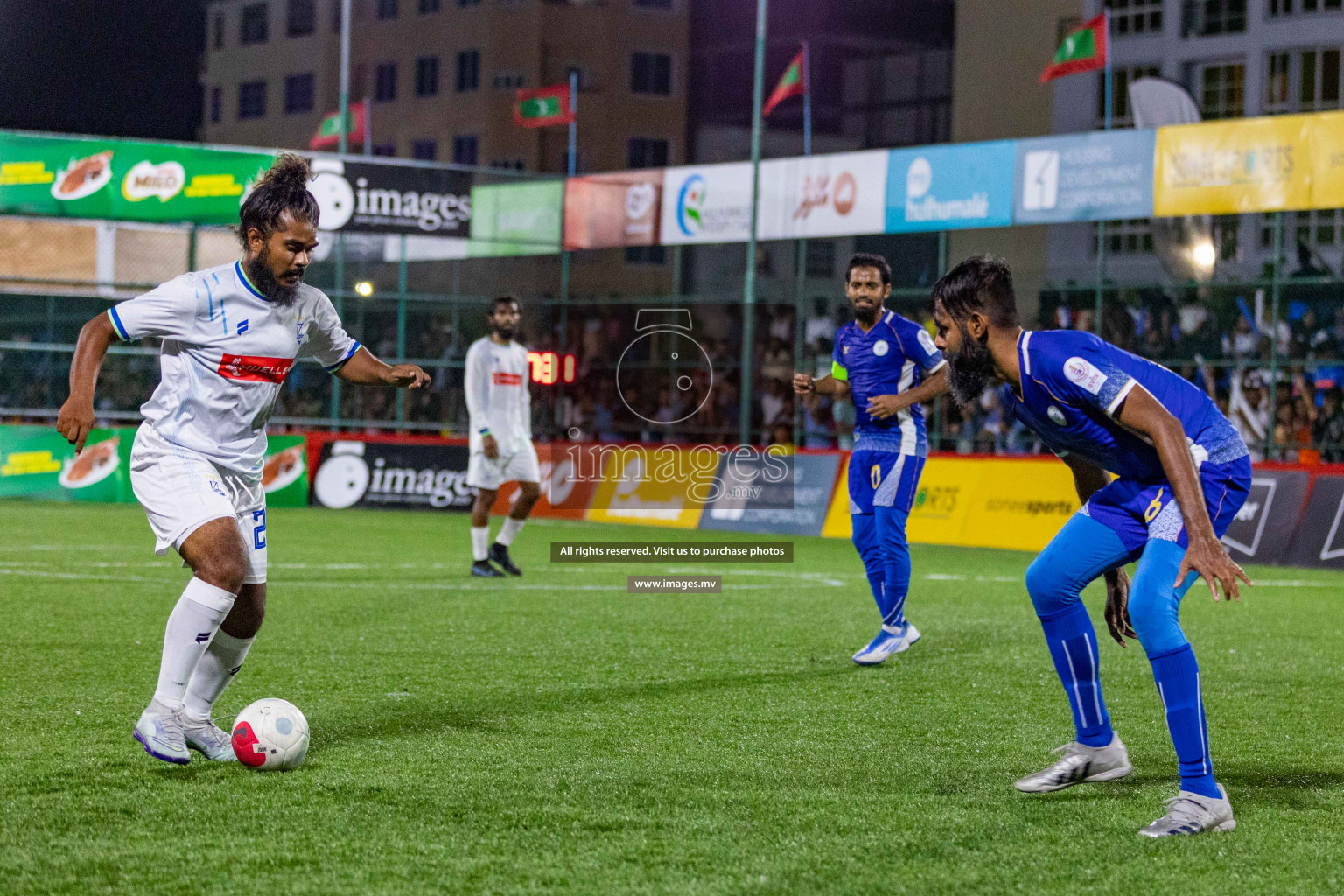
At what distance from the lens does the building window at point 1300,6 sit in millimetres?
41375

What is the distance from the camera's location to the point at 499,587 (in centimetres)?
1211

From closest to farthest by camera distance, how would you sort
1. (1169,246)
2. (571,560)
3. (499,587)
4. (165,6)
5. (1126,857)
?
(1126,857) < (499,587) < (571,560) < (1169,246) < (165,6)

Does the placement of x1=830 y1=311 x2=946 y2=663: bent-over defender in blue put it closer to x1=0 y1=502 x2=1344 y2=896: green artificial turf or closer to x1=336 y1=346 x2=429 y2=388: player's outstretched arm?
x1=0 y1=502 x2=1344 y2=896: green artificial turf

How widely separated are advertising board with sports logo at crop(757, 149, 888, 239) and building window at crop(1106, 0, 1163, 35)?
23.4 m

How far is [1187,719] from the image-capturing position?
4707 mm

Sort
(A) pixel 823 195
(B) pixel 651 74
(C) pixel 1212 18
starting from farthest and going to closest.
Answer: (B) pixel 651 74, (C) pixel 1212 18, (A) pixel 823 195

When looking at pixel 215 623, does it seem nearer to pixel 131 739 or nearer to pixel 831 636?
pixel 131 739

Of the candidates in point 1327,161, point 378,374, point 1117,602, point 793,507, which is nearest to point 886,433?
point 1117,602

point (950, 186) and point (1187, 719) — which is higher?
point (950, 186)

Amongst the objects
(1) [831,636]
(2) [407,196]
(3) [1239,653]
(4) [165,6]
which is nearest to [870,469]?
(1) [831,636]

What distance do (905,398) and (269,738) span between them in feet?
13.8

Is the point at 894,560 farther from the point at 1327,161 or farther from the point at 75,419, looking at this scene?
the point at 1327,161

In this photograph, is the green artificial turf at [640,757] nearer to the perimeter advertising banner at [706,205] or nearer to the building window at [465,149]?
the perimeter advertising banner at [706,205]

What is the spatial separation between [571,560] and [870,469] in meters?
6.68
